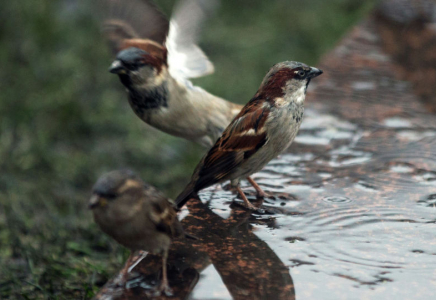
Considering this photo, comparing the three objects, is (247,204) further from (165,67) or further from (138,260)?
(165,67)

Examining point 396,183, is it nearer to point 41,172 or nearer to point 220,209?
point 220,209

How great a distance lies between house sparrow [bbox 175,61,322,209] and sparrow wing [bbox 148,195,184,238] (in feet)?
2.07

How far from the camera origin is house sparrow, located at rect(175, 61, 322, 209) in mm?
3262

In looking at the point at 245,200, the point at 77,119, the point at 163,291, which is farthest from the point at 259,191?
the point at 77,119

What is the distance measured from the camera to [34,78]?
6.54 m

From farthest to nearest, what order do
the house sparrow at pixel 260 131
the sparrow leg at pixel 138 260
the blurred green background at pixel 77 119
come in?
the blurred green background at pixel 77 119 < the house sparrow at pixel 260 131 < the sparrow leg at pixel 138 260

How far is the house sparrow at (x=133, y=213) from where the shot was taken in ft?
7.70

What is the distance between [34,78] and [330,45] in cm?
378

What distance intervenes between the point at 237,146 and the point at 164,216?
0.88 metres

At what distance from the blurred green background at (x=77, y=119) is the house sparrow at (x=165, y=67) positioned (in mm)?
888

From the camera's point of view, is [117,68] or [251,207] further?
[117,68]

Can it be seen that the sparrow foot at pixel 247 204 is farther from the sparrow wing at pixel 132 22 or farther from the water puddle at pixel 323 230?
the sparrow wing at pixel 132 22

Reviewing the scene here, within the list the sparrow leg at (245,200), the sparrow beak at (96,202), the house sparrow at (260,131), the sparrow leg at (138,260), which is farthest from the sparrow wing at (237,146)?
the sparrow beak at (96,202)

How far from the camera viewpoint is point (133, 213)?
2.41m
